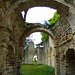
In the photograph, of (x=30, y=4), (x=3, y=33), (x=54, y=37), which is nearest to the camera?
(x=3, y=33)

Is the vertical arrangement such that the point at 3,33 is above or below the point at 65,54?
above

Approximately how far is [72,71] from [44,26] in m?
5.33

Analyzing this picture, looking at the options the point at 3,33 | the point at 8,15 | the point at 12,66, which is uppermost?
the point at 8,15

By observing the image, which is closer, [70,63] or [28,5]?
[28,5]

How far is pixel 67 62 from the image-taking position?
607 centimetres

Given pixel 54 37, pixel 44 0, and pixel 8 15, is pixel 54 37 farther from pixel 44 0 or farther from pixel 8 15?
pixel 8 15

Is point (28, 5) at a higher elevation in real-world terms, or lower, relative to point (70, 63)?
higher

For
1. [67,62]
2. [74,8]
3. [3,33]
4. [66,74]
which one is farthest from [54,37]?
[3,33]

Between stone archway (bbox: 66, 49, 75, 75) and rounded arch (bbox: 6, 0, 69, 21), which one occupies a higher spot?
rounded arch (bbox: 6, 0, 69, 21)

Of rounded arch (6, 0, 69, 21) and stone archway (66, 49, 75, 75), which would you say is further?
stone archway (66, 49, 75, 75)

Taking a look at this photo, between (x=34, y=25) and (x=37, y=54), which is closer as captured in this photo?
(x=34, y=25)

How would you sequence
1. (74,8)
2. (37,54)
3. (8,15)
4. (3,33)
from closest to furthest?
(3,33) < (8,15) < (74,8) < (37,54)

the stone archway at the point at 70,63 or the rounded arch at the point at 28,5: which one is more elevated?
the rounded arch at the point at 28,5

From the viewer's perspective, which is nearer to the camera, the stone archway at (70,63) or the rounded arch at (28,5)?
the rounded arch at (28,5)
